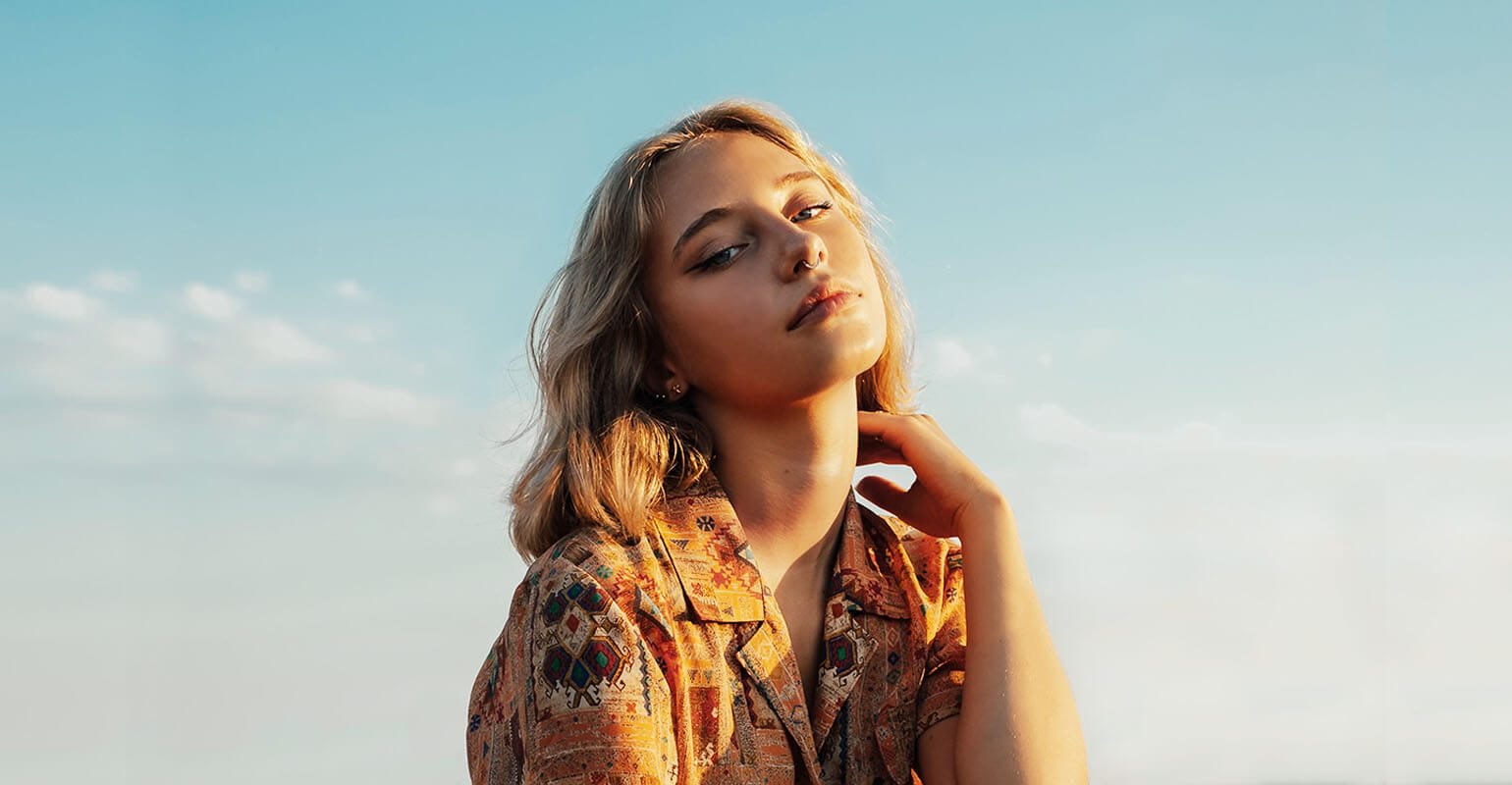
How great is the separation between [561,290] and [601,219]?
0.27m

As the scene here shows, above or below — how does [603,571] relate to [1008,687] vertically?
above

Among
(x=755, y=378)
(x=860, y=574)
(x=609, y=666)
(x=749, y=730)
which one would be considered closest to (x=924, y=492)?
(x=860, y=574)

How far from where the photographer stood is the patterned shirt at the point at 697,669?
3199mm

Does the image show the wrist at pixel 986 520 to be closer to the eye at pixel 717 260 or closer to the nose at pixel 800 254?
the nose at pixel 800 254

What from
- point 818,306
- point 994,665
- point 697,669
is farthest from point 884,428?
point 697,669

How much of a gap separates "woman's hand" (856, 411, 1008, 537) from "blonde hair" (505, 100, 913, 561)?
0.52 metres

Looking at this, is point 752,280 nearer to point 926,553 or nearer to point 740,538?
point 740,538

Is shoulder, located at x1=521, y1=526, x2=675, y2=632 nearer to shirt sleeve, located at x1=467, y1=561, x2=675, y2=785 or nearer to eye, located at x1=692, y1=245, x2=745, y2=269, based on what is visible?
shirt sleeve, located at x1=467, y1=561, x2=675, y2=785

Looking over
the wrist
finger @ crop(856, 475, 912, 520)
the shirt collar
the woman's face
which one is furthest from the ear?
the wrist

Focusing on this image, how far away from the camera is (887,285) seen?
173 inches

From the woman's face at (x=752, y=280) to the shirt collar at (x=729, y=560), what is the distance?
29cm

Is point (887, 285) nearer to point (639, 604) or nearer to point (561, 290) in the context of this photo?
point (561, 290)

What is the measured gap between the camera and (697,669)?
3416 mm

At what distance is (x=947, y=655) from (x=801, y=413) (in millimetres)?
748
